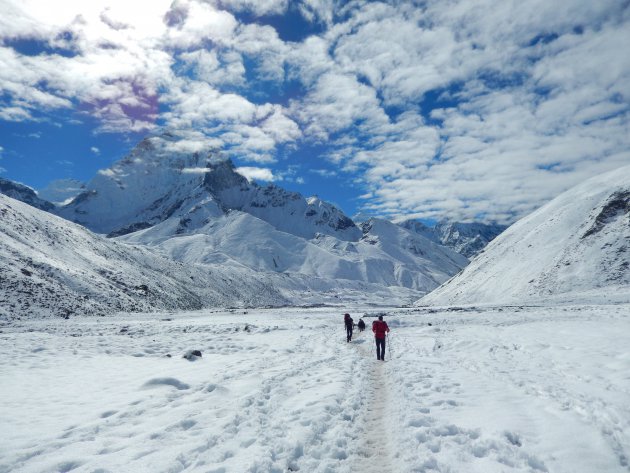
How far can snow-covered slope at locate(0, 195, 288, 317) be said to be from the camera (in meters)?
51.8

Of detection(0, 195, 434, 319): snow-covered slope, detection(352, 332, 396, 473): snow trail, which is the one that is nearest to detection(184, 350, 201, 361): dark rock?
detection(352, 332, 396, 473): snow trail

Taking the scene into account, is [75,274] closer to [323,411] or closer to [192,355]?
[192,355]

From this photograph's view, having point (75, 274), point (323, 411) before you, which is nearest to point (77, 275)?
point (75, 274)

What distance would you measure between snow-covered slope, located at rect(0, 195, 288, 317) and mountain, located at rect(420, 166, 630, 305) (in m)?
62.8

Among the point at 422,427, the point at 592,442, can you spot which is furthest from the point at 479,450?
the point at 592,442

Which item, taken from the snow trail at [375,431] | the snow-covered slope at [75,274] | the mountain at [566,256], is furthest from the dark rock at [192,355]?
the mountain at [566,256]

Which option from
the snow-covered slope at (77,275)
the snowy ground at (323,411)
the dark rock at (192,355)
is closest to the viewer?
the snowy ground at (323,411)

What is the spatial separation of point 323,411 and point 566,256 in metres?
73.3

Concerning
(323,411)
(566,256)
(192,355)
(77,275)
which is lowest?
(323,411)

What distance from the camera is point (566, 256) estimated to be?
227 feet

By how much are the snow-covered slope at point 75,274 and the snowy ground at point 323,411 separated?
37738 mm

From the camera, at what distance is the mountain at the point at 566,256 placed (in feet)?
199

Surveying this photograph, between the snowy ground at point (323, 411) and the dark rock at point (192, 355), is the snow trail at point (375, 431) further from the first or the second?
the dark rock at point (192, 355)

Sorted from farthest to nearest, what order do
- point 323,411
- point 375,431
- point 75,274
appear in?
point 75,274 < point 323,411 < point 375,431
